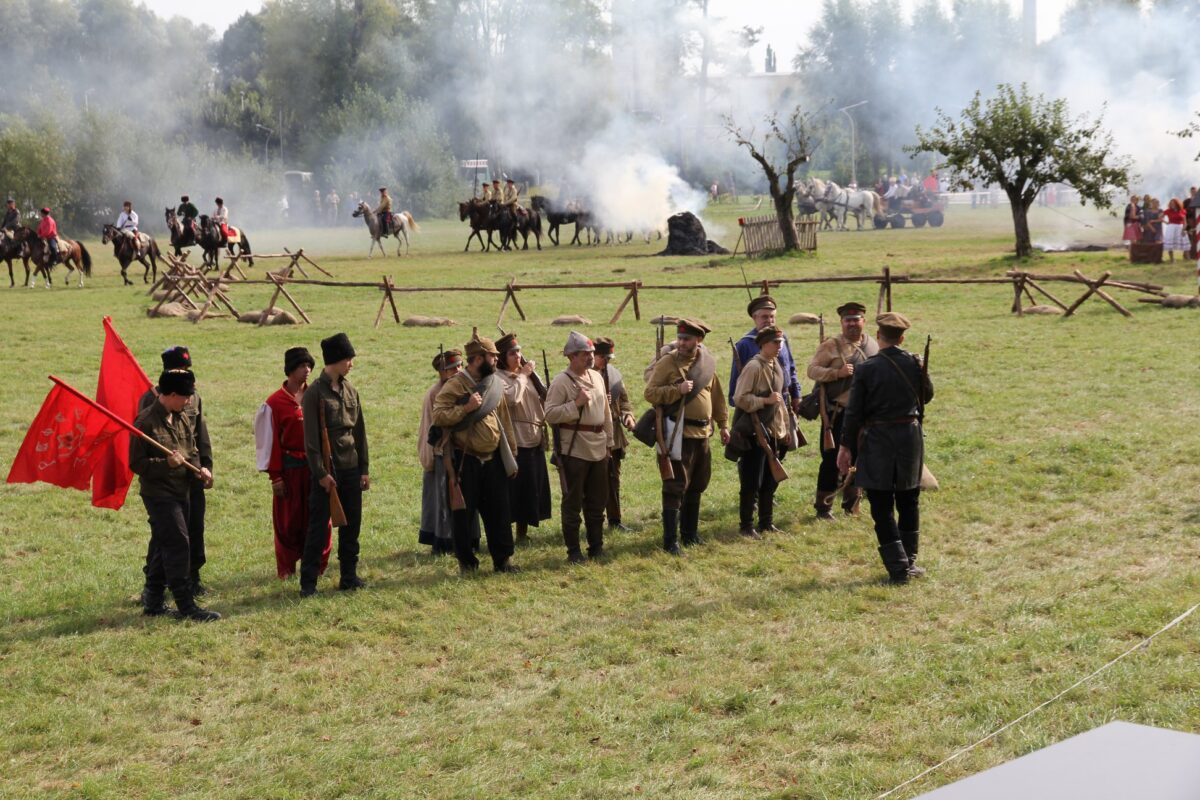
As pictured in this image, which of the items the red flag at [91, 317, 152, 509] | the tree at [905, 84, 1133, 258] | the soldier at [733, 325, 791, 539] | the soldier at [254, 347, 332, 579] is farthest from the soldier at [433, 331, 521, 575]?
the tree at [905, 84, 1133, 258]

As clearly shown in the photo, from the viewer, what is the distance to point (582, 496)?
9805mm

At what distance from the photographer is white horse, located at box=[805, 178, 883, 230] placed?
173 ft

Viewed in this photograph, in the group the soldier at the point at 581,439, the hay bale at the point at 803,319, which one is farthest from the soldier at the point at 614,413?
the hay bale at the point at 803,319

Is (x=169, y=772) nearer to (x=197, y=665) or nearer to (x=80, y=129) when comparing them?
(x=197, y=665)

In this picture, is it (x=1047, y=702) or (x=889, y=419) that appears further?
(x=889, y=419)

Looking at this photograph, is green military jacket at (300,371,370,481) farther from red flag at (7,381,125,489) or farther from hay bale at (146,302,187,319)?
hay bale at (146,302,187,319)

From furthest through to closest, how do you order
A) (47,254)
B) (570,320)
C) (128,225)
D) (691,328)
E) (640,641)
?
(128,225) < (47,254) < (570,320) < (691,328) < (640,641)

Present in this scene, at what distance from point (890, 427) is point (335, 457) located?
356cm

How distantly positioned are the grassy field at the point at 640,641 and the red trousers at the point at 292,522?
228mm

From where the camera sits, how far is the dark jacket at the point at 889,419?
8.77m

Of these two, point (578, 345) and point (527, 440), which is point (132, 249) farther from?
point (578, 345)

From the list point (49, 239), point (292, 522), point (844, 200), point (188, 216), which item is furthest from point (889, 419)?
point (844, 200)

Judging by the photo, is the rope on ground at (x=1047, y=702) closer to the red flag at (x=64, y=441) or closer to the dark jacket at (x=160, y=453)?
the dark jacket at (x=160, y=453)

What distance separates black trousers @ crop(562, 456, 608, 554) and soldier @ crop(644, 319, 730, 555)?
0.47 m
